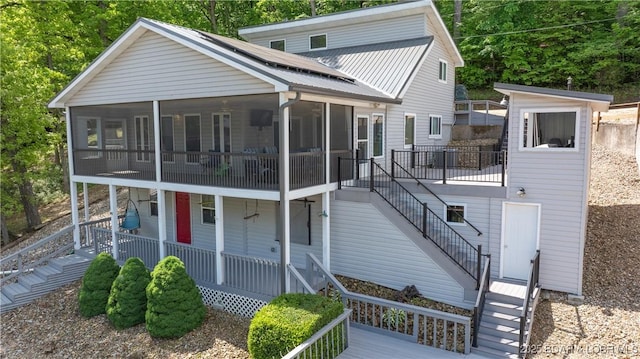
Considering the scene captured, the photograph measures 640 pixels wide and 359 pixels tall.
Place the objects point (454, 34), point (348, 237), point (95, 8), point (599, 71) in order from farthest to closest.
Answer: point (454, 34) < point (599, 71) < point (95, 8) < point (348, 237)

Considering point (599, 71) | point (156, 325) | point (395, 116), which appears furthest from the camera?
point (599, 71)

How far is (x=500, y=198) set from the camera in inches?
444

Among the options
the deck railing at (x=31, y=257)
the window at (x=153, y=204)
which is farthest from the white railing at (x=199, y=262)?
the deck railing at (x=31, y=257)

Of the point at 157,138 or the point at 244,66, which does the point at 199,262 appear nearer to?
the point at 157,138

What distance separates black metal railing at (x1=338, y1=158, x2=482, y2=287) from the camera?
1113 cm

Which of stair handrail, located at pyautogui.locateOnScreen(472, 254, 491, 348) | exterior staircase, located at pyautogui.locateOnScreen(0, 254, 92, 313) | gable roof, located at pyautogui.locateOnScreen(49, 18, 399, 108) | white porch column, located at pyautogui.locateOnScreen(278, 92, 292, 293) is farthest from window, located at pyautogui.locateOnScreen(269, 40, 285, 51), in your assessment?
stair handrail, located at pyautogui.locateOnScreen(472, 254, 491, 348)

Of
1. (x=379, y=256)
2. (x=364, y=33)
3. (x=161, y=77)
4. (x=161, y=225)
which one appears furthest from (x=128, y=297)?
(x=364, y=33)

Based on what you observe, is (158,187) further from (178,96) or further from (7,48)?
(7,48)

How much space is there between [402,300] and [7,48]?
1878 centimetres

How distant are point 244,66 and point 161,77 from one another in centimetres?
337

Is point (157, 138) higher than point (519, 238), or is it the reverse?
point (157, 138)

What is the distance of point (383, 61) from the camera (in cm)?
1591

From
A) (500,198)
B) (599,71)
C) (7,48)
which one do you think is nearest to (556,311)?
(500,198)

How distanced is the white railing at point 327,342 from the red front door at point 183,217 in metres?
8.57
